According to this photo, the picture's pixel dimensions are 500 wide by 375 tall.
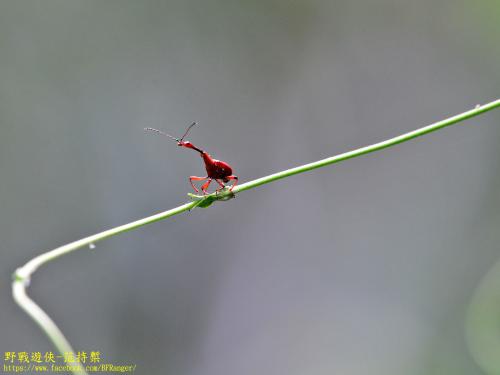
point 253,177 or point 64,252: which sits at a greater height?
point 64,252

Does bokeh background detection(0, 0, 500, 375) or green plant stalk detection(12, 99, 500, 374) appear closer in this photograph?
green plant stalk detection(12, 99, 500, 374)

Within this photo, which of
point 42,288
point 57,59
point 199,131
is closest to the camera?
point 42,288

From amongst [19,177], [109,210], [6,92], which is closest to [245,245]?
[109,210]

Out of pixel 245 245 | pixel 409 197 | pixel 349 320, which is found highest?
pixel 245 245

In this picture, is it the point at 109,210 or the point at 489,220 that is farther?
the point at 489,220

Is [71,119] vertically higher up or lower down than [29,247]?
higher up

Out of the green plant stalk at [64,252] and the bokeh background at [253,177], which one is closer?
the green plant stalk at [64,252]

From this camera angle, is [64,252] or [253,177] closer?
[64,252]

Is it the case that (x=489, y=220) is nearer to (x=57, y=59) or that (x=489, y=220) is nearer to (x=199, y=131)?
(x=199, y=131)
